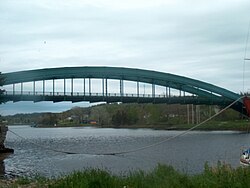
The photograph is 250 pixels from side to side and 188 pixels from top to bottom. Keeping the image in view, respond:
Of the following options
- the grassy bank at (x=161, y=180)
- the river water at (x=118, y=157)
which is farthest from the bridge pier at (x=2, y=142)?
the grassy bank at (x=161, y=180)

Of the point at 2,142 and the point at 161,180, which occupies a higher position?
the point at 161,180

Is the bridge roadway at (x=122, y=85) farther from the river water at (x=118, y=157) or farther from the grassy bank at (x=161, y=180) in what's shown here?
the grassy bank at (x=161, y=180)

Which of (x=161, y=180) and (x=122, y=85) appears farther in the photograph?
(x=122, y=85)

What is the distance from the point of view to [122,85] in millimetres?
67375

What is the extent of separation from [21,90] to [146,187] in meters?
52.9

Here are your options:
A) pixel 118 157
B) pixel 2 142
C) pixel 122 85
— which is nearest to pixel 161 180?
pixel 118 157

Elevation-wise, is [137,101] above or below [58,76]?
below

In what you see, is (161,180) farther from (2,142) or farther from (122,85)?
(122,85)

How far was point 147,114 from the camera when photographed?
12519cm

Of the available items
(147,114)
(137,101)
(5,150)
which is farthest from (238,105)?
(147,114)

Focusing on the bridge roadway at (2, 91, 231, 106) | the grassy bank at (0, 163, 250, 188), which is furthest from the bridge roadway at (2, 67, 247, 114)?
the grassy bank at (0, 163, 250, 188)

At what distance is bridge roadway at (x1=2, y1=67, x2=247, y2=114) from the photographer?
194 feet

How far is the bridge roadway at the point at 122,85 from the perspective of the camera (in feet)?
194

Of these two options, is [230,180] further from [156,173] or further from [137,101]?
[137,101]
